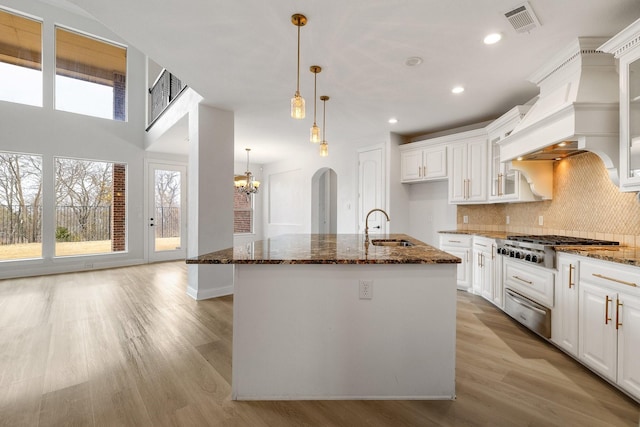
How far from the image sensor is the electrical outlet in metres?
1.91

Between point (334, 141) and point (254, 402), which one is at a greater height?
point (334, 141)

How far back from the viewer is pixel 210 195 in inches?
161

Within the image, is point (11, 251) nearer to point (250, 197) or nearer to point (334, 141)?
point (250, 197)

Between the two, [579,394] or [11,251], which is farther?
[11,251]

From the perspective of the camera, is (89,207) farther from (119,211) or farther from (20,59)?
(20,59)

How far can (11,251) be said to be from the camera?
17.2 ft

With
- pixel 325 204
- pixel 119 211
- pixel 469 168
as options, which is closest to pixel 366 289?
pixel 469 168

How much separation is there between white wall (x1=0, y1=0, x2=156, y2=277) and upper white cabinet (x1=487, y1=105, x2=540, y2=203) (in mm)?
6766

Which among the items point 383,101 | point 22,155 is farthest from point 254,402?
point 22,155

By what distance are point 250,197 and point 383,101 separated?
569cm

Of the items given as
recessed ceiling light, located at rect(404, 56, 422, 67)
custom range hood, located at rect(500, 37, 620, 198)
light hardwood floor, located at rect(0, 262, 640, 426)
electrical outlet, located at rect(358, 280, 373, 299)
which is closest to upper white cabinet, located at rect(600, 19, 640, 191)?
custom range hood, located at rect(500, 37, 620, 198)

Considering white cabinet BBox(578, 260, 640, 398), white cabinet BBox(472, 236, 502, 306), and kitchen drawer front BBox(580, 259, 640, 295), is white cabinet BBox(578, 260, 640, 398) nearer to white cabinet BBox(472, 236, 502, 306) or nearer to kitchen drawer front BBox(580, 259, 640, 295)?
kitchen drawer front BBox(580, 259, 640, 295)

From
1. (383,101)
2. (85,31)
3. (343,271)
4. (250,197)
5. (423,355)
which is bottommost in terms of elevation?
(423,355)

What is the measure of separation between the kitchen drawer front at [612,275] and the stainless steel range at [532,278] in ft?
1.10
